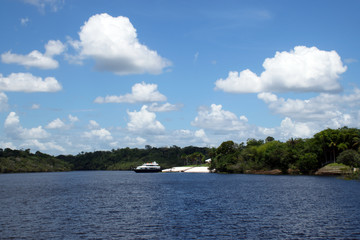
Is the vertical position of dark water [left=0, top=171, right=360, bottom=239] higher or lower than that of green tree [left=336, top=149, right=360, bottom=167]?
lower

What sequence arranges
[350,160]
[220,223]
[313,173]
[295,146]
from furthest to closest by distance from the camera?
1. [295,146]
2. [313,173]
3. [350,160]
4. [220,223]

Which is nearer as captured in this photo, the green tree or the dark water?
the dark water

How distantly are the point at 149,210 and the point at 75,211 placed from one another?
12.9m

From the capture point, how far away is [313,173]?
6806 inches

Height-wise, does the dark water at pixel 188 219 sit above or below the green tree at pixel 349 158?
below

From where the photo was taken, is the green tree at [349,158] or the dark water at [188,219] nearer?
the dark water at [188,219]

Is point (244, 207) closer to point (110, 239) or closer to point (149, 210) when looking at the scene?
point (149, 210)

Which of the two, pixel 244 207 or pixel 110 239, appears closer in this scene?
pixel 110 239

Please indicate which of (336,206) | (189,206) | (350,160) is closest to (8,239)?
(189,206)

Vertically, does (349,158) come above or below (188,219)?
above

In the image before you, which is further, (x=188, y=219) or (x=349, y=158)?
(x=349, y=158)

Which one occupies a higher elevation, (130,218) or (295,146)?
(295,146)

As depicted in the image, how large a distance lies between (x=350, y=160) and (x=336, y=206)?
89.5m

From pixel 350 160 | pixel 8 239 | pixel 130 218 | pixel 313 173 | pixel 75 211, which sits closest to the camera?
pixel 8 239
